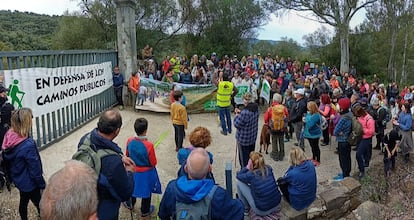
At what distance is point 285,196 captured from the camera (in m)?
5.41

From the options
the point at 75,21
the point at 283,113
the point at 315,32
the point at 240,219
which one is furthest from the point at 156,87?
the point at 315,32

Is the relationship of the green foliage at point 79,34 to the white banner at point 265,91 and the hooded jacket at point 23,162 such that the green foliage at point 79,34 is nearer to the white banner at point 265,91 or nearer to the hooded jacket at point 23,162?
the white banner at point 265,91

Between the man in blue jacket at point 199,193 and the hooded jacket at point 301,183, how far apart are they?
86.8 inches

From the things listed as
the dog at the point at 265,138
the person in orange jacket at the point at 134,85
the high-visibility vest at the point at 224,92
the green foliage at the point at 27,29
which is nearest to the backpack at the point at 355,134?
the dog at the point at 265,138

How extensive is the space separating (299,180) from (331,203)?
3.83 feet

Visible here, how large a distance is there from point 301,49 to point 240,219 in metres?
31.1

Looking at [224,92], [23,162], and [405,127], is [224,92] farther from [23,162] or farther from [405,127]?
[23,162]

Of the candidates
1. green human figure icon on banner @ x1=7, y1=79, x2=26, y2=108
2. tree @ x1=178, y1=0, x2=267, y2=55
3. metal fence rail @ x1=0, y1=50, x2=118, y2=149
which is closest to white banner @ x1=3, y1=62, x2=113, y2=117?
green human figure icon on banner @ x1=7, y1=79, x2=26, y2=108

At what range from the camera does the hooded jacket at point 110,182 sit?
3.05 metres

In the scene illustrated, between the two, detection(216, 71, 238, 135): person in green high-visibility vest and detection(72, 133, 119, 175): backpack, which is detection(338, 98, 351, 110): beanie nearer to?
detection(216, 71, 238, 135): person in green high-visibility vest

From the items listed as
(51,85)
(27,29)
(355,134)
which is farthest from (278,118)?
(27,29)

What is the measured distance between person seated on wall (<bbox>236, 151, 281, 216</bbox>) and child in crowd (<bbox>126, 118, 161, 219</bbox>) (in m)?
1.26

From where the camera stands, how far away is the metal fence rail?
7177 mm

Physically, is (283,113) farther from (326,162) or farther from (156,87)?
(156,87)
